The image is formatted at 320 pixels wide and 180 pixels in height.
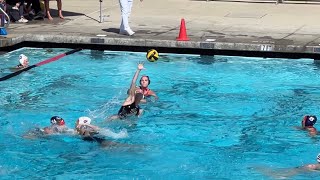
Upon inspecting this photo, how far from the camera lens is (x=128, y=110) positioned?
11.8 m

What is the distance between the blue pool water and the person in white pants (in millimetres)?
577

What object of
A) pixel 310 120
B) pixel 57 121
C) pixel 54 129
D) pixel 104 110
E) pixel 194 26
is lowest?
pixel 104 110

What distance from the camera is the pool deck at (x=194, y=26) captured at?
16.2 m

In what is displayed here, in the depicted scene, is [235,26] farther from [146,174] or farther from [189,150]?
[146,174]

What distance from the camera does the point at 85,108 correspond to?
12.6m

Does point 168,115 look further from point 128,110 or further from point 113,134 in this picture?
point 113,134

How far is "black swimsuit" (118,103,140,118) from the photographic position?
11.7 metres

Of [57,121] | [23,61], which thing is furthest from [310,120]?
[23,61]

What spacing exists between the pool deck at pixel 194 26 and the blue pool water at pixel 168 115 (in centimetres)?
35

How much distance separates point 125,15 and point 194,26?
2400 millimetres

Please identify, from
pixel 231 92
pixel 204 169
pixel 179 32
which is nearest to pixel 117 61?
pixel 179 32

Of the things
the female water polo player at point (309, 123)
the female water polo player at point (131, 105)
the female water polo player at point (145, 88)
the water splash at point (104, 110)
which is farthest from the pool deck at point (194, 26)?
the female water polo player at point (309, 123)

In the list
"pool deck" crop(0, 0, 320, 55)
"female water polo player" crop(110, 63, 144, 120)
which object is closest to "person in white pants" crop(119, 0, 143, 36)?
"pool deck" crop(0, 0, 320, 55)

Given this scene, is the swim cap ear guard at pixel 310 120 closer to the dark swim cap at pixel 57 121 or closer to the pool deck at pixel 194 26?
the dark swim cap at pixel 57 121
